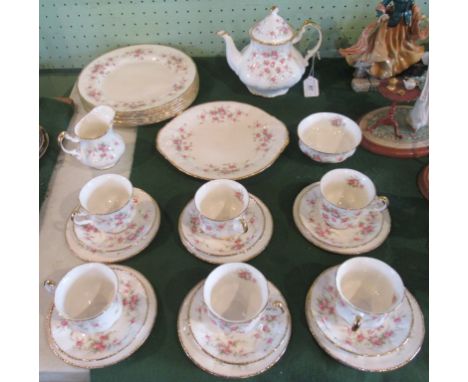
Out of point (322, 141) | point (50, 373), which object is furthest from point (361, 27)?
point (50, 373)

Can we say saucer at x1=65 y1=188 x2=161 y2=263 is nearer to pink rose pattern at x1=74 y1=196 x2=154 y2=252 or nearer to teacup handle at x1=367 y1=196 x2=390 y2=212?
pink rose pattern at x1=74 y1=196 x2=154 y2=252

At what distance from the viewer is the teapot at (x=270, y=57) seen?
1175mm

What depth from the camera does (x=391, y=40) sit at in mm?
1173

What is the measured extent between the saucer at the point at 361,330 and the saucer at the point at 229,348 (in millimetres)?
69

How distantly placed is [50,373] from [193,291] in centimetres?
31

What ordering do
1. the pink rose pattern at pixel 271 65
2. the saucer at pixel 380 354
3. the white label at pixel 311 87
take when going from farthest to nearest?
the white label at pixel 311 87 → the pink rose pattern at pixel 271 65 → the saucer at pixel 380 354

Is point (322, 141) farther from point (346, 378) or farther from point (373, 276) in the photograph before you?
point (346, 378)

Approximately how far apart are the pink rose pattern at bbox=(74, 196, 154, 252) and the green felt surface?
249 millimetres

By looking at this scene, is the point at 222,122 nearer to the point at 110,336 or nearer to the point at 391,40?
the point at 391,40

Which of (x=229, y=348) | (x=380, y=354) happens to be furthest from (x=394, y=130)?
(x=229, y=348)

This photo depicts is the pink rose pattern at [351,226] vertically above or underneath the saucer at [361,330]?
above

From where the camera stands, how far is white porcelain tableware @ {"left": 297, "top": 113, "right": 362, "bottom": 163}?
45.0 inches

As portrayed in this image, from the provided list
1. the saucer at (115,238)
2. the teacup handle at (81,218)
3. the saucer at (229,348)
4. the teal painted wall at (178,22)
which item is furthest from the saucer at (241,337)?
the teal painted wall at (178,22)

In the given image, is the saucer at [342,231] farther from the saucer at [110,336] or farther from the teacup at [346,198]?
the saucer at [110,336]
